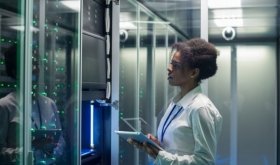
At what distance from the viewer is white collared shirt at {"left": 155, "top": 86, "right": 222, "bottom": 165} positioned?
5.10 ft

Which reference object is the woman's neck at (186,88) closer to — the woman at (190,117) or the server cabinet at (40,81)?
the woman at (190,117)

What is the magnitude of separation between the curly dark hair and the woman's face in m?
0.02

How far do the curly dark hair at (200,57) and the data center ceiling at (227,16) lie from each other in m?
1.90

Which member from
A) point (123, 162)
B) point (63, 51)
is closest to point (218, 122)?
point (63, 51)

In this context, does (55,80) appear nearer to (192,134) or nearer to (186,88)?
(186,88)

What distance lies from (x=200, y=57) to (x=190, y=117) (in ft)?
0.87

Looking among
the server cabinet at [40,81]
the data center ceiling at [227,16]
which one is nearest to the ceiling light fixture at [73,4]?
the server cabinet at [40,81]

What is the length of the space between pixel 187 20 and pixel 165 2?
71 cm

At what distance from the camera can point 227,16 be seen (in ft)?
16.0

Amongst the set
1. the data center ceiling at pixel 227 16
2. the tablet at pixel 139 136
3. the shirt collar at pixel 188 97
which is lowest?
the tablet at pixel 139 136

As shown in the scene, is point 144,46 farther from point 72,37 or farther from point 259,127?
point 259,127

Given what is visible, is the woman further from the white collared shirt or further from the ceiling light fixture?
the ceiling light fixture

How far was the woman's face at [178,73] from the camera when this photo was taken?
5.53 ft

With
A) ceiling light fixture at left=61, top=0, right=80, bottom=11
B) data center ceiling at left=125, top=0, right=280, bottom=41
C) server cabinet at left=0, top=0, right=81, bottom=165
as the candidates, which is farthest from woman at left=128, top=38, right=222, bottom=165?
data center ceiling at left=125, top=0, right=280, bottom=41
